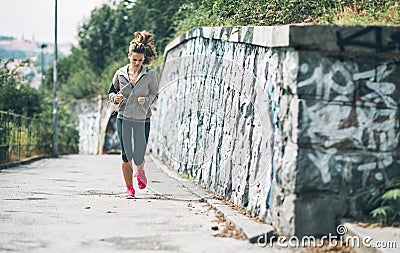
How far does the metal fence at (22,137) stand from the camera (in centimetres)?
1834

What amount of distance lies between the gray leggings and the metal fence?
757 centimetres

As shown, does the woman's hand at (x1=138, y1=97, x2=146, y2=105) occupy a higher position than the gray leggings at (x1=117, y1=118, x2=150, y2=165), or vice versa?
the woman's hand at (x1=138, y1=97, x2=146, y2=105)

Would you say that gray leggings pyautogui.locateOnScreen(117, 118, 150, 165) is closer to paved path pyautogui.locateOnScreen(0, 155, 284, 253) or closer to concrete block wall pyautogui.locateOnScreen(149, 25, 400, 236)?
paved path pyautogui.locateOnScreen(0, 155, 284, 253)

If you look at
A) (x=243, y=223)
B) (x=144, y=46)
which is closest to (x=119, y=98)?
(x=144, y=46)

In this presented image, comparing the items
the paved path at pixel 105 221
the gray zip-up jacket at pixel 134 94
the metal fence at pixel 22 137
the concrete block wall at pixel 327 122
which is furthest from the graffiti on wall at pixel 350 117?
the metal fence at pixel 22 137

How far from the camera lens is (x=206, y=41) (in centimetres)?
1326

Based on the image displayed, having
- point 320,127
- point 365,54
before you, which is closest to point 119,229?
point 320,127

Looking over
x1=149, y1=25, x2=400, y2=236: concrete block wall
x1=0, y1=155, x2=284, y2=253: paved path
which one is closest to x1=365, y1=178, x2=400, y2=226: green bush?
x1=149, y1=25, x2=400, y2=236: concrete block wall

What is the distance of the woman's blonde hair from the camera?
33.8ft

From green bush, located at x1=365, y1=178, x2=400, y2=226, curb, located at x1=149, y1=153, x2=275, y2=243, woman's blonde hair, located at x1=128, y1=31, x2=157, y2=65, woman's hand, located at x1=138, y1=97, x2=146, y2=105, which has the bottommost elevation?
curb, located at x1=149, y1=153, x2=275, y2=243

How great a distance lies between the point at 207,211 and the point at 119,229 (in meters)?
1.64

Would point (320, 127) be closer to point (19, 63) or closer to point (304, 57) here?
point (304, 57)

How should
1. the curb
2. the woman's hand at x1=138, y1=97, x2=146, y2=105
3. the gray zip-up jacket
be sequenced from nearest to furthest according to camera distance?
the curb
the woman's hand at x1=138, y1=97, x2=146, y2=105
the gray zip-up jacket

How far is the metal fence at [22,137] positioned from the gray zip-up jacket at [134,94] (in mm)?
7712
